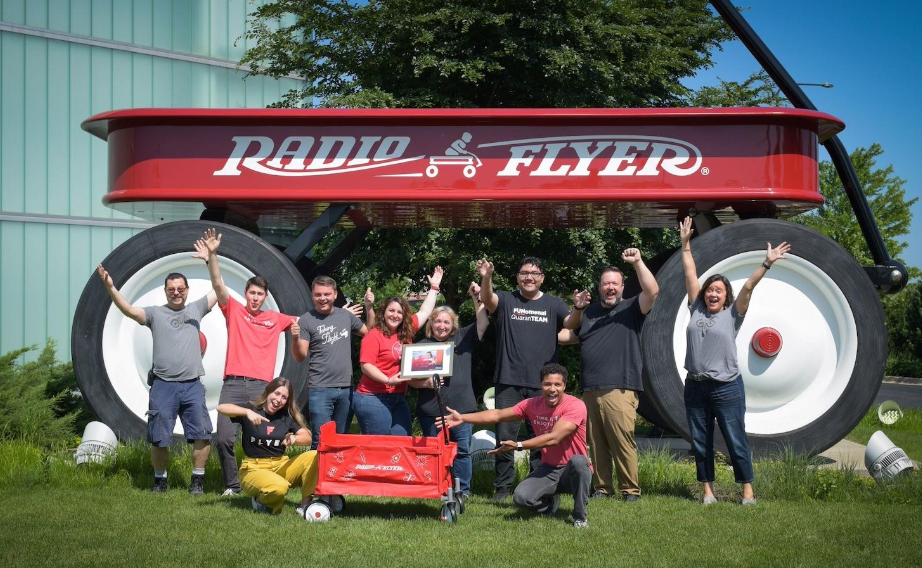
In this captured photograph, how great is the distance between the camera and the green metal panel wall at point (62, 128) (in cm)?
1302

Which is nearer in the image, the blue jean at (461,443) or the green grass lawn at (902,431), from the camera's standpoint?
the blue jean at (461,443)

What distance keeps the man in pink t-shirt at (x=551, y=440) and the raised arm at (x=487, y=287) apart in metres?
0.74

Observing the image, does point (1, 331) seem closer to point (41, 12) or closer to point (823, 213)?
point (41, 12)

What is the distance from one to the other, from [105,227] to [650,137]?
32.6 feet

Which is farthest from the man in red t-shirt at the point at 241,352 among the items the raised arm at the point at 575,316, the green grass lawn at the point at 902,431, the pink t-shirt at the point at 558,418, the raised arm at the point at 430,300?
the green grass lawn at the point at 902,431

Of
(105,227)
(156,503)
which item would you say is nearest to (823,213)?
(105,227)

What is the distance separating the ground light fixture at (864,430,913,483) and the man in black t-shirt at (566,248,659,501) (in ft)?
5.76

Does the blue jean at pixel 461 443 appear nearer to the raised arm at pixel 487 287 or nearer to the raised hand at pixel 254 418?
the raised arm at pixel 487 287

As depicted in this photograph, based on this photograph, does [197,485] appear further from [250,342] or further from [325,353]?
[325,353]

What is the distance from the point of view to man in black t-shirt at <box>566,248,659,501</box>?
5867 millimetres

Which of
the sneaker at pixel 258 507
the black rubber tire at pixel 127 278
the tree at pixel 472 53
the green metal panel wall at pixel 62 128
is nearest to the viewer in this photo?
the sneaker at pixel 258 507

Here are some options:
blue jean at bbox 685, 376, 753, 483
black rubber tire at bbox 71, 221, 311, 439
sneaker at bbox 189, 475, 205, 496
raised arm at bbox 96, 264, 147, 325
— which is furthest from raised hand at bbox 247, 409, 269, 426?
blue jean at bbox 685, 376, 753, 483

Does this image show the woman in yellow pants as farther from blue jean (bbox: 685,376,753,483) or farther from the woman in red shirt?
blue jean (bbox: 685,376,753,483)

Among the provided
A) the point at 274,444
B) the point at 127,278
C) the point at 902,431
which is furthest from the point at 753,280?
the point at 902,431
